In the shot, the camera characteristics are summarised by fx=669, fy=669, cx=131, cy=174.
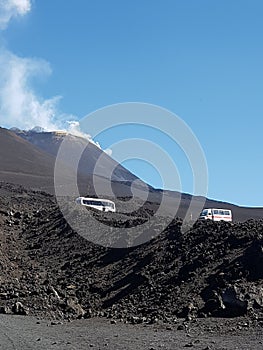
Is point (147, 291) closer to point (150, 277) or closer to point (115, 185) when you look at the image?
point (150, 277)

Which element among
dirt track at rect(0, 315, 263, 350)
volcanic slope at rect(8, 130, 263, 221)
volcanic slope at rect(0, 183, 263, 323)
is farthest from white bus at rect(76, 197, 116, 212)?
dirt track at rect(0, 315, 263, 350)

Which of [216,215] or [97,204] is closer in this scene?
[216,215]

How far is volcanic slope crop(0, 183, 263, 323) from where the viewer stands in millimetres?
17453

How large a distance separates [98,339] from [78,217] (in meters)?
19.9

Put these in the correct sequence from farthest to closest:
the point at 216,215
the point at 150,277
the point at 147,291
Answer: the point at 216,215
the point at 150,277
the point at 147,291

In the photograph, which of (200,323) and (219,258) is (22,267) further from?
(200,323)

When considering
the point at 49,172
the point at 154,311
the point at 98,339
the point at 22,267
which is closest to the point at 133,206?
the point at 22,267

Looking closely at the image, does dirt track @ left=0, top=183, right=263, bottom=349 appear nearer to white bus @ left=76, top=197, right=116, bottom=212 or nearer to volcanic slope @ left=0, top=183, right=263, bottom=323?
volcanic slope @ left=0, top=183, right=263, bottom=323

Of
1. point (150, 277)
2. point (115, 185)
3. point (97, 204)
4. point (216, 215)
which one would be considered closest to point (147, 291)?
point (150, 277)

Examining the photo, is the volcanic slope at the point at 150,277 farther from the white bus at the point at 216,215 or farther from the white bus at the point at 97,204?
the white bus at the point at 97,204

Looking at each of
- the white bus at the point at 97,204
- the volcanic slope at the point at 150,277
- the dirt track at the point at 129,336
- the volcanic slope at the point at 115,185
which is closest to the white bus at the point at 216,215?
the volcanic slope at the point at 115,185

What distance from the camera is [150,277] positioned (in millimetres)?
20844

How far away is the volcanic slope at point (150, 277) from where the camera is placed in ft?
57.3

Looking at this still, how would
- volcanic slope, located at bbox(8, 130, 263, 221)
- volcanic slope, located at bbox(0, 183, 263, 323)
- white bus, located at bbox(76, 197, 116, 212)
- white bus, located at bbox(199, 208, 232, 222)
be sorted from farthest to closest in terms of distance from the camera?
volcanic slope, located at bbox(8, 130, 263, 221) < white bus, located at bbox(76, 197, 116, 212) < white bus, located at bbox(199, 208, 232, 222) < volcanic slope, located at bbox(0, 183, 263, 323)
